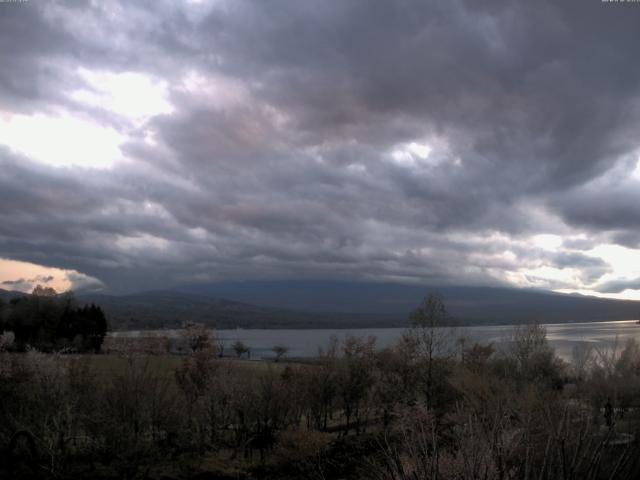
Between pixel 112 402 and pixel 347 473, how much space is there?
1148 cm

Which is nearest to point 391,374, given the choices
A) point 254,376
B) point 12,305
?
point 254,376

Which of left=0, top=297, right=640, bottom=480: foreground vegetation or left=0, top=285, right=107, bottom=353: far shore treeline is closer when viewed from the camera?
left=0, top=297, right=640, bottom=480: foreground vegetation

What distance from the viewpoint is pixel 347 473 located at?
26.7 metres

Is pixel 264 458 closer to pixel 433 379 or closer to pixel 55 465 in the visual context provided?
pixel 55 465

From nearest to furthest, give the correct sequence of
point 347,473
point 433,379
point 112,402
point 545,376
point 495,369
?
point 112,402 → point 347,473 → point 433,379 → point 545,376 → point 495,369

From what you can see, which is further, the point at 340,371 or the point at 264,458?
the point at 340,371

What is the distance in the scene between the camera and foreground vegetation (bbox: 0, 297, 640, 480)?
19453 millimetres

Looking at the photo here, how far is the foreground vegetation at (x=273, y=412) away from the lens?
19453 mm

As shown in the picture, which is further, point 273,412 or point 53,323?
point 53,323

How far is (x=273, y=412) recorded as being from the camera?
31.1m

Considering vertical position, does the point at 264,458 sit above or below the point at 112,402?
below

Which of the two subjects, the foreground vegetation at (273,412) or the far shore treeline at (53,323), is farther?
the far shore treeline at (53,323)

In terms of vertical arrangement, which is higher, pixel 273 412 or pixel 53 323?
pixel 53 323

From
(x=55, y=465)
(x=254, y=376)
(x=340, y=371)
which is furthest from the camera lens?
(x=340, y=371)
